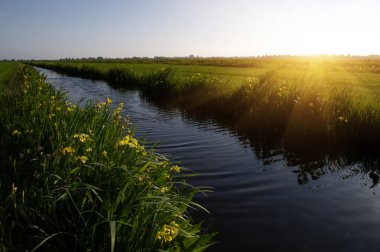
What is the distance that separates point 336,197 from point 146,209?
527cm

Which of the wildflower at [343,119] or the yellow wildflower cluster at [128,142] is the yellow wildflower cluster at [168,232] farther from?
the wildflower at [343,119]

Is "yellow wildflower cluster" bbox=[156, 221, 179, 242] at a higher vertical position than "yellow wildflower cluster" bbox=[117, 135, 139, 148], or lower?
lower

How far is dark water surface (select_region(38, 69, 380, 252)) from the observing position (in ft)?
18.6

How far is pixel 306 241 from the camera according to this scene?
5586mm

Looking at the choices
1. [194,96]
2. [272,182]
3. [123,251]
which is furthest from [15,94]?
[194,96]

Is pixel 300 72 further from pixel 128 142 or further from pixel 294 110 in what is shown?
pixel 128 142

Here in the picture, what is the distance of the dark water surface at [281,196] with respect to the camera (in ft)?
18.6

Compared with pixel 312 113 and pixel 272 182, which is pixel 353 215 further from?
pixel 312 113

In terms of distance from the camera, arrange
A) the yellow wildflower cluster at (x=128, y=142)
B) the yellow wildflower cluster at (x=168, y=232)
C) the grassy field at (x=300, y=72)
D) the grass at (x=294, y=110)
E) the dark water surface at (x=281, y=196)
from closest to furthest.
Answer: the yellow wildflower cluster at (x=168, y=232)
the yellow wildflower cluster at (x=128, y=142)
the dark water surface at (x=281, y=196)
the grass at (x=294, y=110)
the grassy field at (x=300, y=72)

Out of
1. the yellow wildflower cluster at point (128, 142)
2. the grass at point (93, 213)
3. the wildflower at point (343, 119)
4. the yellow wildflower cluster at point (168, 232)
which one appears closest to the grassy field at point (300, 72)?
the wildflower at point (343, 119)

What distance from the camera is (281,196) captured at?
745cm

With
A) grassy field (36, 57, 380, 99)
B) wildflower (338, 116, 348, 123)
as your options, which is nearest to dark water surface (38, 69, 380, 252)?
wildflower (338, 116, 348, 123)

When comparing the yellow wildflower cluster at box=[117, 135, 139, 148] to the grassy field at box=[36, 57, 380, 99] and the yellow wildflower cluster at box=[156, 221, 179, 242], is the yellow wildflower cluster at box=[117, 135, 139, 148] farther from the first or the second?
the grassy field at box=[36, 57, 380, 99]

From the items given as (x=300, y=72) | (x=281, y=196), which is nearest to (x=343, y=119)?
(x=281, y=196)
